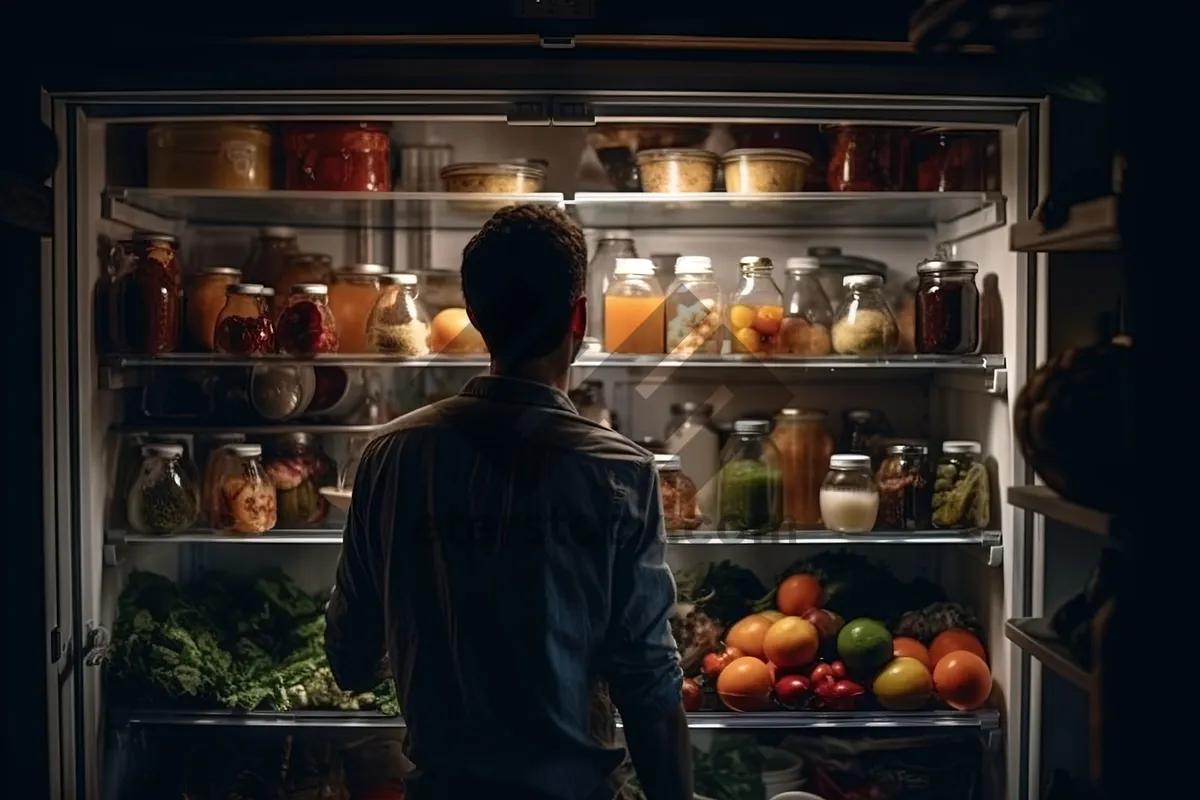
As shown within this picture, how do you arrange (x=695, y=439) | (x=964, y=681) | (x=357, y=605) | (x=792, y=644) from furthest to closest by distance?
1. (x=695, y=439)
2. (x=792, y=644)
3. (x=964, y=681)
4. (x=357, y=605)

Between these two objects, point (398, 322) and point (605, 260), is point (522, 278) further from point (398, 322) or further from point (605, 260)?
point (605, 260)

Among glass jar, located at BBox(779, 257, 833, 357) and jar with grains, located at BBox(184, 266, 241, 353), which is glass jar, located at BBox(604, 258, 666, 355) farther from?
jar with grains, located at BBox(184, 266, 241, 353)

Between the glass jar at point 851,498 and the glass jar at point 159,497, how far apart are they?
1427 mm

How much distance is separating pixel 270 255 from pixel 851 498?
1.49 meters

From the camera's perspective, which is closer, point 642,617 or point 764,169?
point 642,617

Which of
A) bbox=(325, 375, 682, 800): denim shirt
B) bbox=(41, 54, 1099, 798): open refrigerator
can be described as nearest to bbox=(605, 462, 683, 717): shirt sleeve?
bbox=(325, 375, 682, 800): denim shirt

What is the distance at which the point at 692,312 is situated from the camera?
2.40m

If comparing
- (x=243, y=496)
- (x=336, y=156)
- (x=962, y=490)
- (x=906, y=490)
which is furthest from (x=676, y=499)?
(x=336, y=156)

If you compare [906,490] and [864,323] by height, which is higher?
[864,323]

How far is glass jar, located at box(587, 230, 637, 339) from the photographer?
98.4 inches

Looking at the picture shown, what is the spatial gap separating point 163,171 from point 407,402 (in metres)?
0.78

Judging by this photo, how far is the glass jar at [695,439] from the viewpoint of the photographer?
2.72 m

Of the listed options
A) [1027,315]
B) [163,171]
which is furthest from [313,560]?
[1027,315]

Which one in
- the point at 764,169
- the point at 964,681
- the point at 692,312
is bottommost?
the point at 964,681
